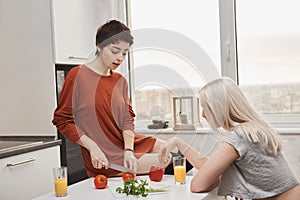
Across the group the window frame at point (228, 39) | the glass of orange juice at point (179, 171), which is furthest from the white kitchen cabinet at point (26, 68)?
the glass of orange juice at point (179, 171)

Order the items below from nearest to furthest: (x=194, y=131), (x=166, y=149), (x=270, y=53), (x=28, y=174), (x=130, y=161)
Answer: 1. (x=166, y=149)
2. (x=130, y=161)
3. (x=28, y=174)
4. (x=194, y=131)
5. (x=270, y=53)

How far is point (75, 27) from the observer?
264cm

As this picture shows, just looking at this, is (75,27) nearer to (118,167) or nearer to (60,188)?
(118,167)

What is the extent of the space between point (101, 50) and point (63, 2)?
0.72m

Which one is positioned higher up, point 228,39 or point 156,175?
point 228,39

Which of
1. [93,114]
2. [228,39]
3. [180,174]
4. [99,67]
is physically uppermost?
[228,39]

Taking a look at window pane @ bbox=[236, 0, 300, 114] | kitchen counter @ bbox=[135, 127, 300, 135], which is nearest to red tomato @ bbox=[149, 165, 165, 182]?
kitchen counter @ bbox=[135, 127, 300, 135]

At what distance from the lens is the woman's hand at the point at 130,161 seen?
1899 millimetres

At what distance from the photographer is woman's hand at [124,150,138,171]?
1899mm

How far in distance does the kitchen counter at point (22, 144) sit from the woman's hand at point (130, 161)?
517 mm

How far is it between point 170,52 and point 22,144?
45.9 inches

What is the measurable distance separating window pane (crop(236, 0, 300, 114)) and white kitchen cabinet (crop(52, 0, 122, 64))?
1.00 meters

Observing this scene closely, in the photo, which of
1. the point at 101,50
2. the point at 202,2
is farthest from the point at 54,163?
the point at 202,2

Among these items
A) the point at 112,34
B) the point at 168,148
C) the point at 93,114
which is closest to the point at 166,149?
the point at 168,148
